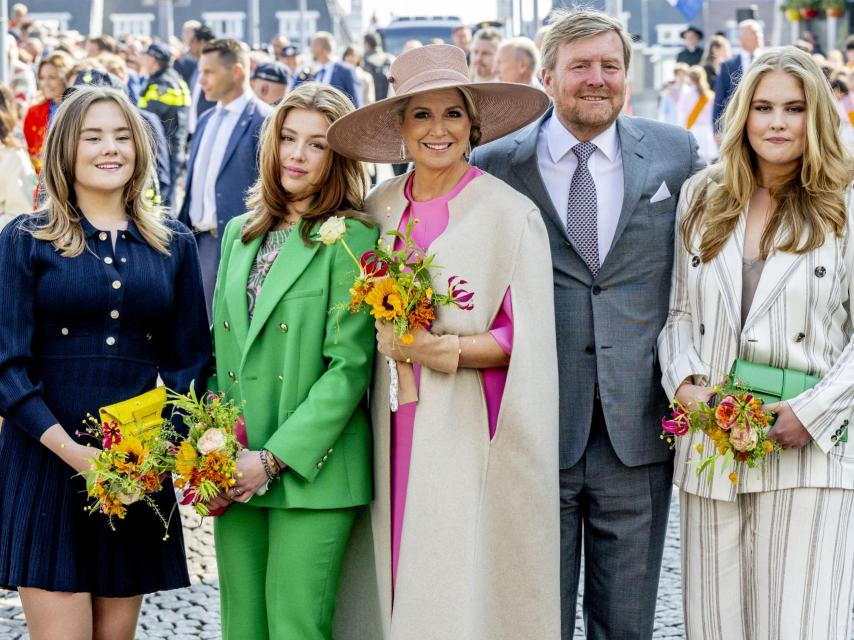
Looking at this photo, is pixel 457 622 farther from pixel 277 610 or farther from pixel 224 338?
pixel 224 338

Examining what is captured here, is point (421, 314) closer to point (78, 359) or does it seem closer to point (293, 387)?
point (293, 387)

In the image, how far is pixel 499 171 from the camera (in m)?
4.51

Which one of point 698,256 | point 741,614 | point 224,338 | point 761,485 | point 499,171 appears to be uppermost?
point 499,171

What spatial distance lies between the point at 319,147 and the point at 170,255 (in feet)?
2.02

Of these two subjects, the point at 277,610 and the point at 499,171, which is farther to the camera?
the point at 499,171

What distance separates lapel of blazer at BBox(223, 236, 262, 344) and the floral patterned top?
0.02 metres

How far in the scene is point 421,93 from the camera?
4.11 metres

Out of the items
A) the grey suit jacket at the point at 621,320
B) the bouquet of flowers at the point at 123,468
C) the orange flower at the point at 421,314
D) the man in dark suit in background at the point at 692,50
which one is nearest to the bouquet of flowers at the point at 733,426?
the grey suit jacket at the point at 621,320

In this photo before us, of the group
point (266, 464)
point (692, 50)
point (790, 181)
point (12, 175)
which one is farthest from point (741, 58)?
point (266, 464)

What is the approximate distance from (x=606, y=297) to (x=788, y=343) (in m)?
0.63

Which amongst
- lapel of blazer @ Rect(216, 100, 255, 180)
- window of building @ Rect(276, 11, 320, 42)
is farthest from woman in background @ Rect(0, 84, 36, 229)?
→ window of building @ Rect(276, 11, 320, 42)

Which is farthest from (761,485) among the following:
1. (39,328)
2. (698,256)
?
(39,328)

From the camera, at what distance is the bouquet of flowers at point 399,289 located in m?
3.76

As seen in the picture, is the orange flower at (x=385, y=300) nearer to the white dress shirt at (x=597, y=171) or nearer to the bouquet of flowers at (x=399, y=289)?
the bouquet of flowers at (x=399, y=289)
